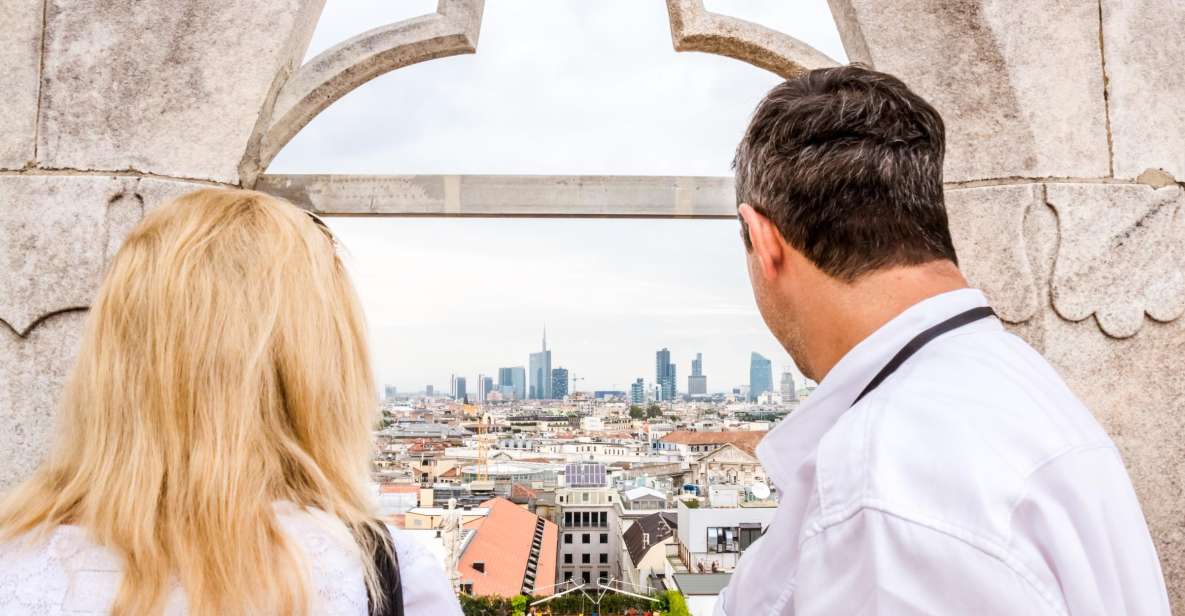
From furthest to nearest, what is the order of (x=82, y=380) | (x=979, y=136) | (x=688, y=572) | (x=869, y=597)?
(x=688, y=572)
(x=979, y=136)
(x=82, y=380)
(x=869, y=597)

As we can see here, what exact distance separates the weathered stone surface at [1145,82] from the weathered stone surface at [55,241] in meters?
2.36

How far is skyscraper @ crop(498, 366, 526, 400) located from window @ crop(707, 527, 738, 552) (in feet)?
9.85

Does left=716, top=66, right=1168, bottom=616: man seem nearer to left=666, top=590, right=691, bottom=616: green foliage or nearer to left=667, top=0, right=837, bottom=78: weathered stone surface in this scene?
left=667, top=0, right=837, bottom=78: weathered stone surface

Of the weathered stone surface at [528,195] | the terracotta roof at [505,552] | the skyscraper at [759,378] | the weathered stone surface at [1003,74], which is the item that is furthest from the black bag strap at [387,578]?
the terracotta roof at [505,552]

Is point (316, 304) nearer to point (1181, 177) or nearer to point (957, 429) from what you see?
point (957, 429)

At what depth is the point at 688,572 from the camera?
7.41m

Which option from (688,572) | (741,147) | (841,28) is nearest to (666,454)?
(688,572)

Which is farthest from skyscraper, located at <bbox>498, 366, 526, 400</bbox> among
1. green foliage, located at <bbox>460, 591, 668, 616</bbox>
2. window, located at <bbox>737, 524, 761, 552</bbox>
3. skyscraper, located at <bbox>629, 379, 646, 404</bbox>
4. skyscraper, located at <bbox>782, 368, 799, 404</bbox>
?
skyscraper, located at <bbox>782, 368, 799, 404</bbox>

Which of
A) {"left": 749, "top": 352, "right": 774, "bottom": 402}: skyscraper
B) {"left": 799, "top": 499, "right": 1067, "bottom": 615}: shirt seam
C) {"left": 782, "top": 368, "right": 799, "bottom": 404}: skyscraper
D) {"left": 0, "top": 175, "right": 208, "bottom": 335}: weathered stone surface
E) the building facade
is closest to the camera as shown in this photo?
{"left": 799, "top": 499, "right": 1067, "bottom": 615}: shirt seam

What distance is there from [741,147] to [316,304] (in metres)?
0.50

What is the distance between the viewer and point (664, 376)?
8.08m

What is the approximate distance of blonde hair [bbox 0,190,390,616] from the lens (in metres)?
0.70

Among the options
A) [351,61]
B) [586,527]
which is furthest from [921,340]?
[586,527]

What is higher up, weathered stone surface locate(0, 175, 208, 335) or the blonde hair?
weathered stone surface locate(0, 175, 208, 335)
